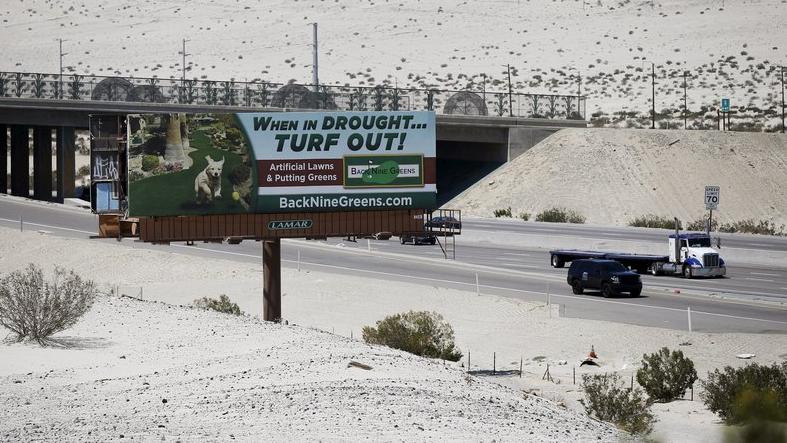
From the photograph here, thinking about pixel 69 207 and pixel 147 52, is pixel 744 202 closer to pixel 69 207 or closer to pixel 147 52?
pixel 69 207

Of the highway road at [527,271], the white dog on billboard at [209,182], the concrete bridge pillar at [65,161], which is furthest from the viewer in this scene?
the concrete bridge pillar at [65,161]

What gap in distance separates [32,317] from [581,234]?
40688mm

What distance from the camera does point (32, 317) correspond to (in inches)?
1177

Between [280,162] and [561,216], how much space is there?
4348 cm

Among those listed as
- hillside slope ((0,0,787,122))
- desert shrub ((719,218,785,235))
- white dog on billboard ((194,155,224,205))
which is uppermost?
hillside slope ((0,0,787,122))

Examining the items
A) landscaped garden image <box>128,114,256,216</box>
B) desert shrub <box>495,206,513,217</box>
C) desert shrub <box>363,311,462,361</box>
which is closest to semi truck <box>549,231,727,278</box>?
desert shrub <box>363,311,462,361</box>

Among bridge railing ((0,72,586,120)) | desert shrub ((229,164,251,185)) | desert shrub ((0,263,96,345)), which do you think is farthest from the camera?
bridge railing ((0,72,586,120))

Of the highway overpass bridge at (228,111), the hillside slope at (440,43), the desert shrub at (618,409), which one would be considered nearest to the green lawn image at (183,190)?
the desert shrub at (618,409)

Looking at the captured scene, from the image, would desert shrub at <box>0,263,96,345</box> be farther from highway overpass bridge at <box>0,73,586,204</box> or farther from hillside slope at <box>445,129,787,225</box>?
hillside slope at <box>445,129,787,225</box>

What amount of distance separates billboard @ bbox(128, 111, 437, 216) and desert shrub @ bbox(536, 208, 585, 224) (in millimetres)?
41324

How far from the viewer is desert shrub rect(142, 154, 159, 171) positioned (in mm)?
30734

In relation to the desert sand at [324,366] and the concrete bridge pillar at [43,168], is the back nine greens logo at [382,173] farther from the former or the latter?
the concrete bridge pillar at [43,168]

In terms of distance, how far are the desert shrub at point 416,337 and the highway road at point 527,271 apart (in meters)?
9.02

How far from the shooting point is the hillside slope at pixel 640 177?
74125mm
